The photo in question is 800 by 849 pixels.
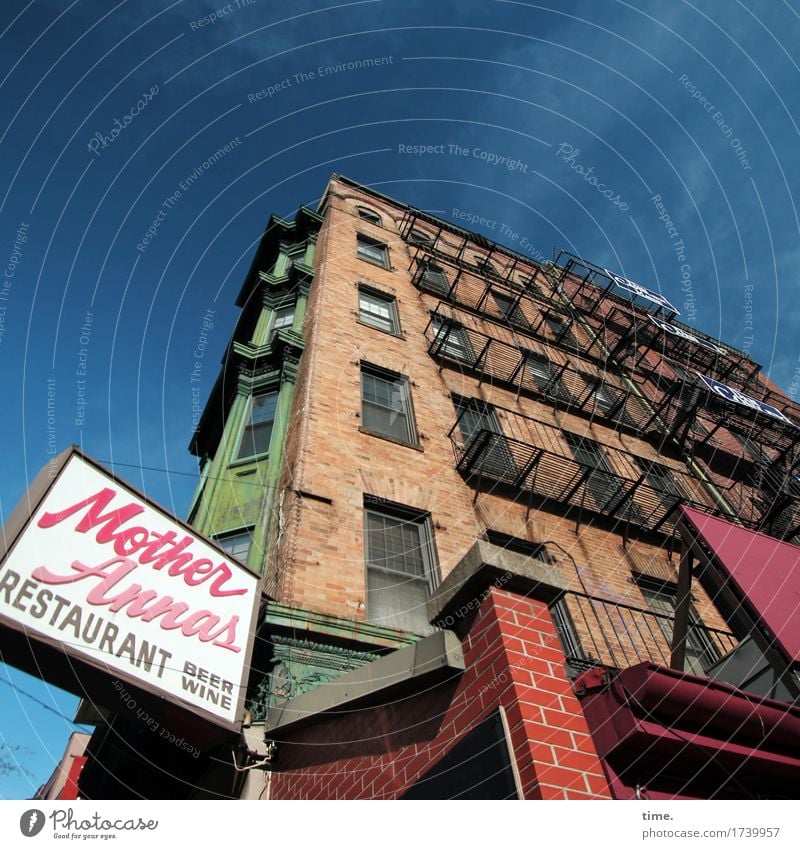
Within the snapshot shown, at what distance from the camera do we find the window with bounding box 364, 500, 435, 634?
8.42 m

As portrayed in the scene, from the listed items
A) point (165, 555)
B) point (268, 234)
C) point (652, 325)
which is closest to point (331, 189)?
point (268, 234)

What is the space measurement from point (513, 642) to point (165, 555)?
3.27 meters

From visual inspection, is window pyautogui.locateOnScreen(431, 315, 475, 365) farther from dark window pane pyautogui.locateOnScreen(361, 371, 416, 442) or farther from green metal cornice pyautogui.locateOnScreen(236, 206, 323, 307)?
green metal cornice pyautogui.locateOnScreen(236, 206, 323, 307)

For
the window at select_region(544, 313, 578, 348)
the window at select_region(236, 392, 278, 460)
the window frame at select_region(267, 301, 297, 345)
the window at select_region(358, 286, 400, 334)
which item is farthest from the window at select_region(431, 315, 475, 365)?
the window at select_region(544, 313, 578, 348)

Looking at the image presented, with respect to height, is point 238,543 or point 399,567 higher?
point 238,543

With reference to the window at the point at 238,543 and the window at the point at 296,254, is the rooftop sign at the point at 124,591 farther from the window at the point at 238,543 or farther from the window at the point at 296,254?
the window at the point at 296,254

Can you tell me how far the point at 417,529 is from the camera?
10273mm

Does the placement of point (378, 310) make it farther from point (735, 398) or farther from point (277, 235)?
point (735, 398)

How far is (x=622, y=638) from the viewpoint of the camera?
9.57m

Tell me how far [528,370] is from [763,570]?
1280 cm

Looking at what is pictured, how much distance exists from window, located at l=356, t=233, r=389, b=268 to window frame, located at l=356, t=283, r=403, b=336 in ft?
7.63

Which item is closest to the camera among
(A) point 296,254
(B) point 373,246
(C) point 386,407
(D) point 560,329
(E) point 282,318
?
(C) point 386,407

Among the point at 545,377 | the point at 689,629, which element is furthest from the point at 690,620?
the point at 545,377
